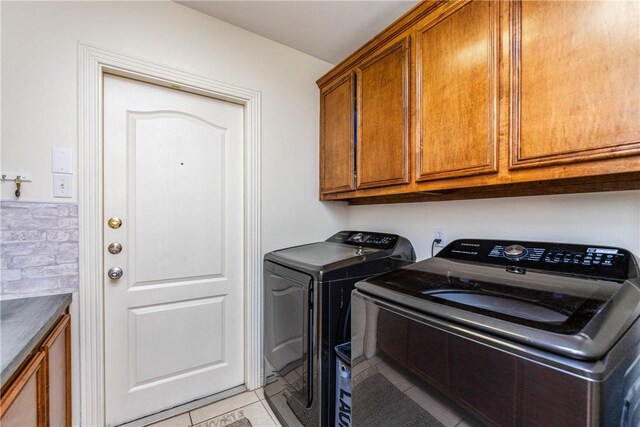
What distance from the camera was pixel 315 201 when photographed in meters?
2.21

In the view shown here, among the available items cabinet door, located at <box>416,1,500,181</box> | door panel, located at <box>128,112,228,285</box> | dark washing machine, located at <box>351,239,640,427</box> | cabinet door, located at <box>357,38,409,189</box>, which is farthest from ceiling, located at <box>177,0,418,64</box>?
dark washing machine, located at <box>351,239,640,427</box>

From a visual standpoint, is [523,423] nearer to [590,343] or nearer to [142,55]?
[590,343]

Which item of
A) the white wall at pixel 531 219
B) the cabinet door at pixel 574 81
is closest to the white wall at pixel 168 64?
the white wall at pixel 531 219

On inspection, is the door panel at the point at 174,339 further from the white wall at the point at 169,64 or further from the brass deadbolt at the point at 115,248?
the white wall at the point at 169,64

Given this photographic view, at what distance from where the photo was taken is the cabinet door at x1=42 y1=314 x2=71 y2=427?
3.44 feet

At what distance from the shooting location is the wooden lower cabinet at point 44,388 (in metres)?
0.75

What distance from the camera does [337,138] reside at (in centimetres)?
203

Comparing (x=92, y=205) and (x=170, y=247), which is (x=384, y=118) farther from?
(x=92, y=205)

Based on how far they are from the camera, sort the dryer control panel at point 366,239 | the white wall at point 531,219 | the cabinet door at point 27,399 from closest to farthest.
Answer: the cabinet door at point 27,399 < the white wall at point 531,219 < the dryer control panel at point 366,239

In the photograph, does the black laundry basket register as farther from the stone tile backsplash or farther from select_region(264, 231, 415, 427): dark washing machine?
the stone tile backsplash

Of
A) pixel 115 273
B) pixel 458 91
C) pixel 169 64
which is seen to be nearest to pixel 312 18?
pixel 169 64

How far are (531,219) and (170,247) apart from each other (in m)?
1.98

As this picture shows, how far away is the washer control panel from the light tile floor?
4.58 ft

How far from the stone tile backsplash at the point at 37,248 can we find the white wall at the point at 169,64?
0.08 meters
